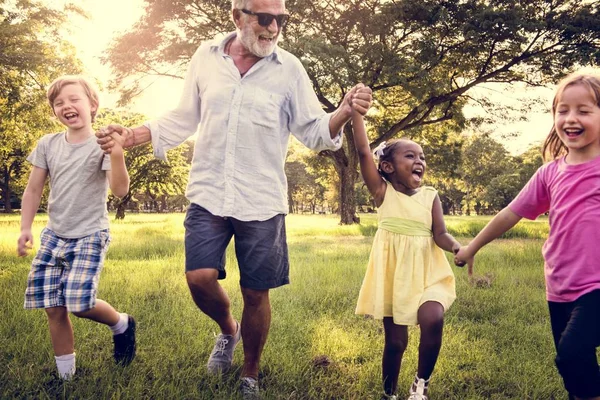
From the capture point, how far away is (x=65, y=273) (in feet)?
10.4

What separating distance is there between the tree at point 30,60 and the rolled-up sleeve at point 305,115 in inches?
413

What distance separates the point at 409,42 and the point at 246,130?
15.9m

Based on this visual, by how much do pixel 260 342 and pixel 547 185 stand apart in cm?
201

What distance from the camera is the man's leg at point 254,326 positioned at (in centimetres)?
313

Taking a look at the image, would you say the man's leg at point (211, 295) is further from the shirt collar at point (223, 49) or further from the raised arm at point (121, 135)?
the shirt collar at point (223, 49)

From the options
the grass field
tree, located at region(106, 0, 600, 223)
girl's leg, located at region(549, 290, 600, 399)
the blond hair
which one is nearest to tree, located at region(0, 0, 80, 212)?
tree, located at region(106, 0, 600, 223)

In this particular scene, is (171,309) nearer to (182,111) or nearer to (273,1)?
(182,111)

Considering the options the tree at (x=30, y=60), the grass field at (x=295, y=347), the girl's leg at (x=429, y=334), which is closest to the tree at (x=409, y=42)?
the tree at (x=30, y=60)

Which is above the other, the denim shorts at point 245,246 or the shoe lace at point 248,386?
the denim shorts at point 245,246

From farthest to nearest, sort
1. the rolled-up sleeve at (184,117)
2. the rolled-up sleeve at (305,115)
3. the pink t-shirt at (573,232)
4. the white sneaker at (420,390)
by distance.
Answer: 1. the rolled-up sleeve at (184,117)
2. the rolled-up sleeve at (305,115)
3. the white sneaker at (420,390)
4. the pink t-shirt at (573,232)

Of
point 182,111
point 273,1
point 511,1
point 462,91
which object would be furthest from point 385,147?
point 462,91

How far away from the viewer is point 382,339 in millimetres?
4203

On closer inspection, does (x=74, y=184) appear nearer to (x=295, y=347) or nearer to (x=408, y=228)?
(x=295, y=347)

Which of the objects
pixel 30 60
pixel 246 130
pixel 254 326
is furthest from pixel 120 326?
pixel 30 60
